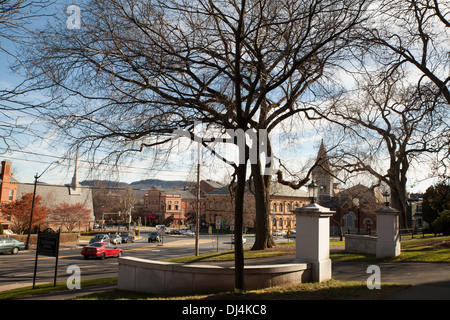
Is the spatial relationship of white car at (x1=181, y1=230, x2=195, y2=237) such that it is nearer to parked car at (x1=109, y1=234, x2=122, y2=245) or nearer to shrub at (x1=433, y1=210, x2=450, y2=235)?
parked car at (x1=109, y1=234, x2=122, y2=245)

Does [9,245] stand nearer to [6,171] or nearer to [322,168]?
[6,171]

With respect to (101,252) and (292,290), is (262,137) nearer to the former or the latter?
(292,290)

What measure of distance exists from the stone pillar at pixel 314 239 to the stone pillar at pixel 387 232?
248 inches

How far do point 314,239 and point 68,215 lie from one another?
55745mm

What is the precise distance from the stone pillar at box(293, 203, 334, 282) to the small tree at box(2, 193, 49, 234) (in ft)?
150

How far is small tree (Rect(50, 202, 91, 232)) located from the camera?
56.2m

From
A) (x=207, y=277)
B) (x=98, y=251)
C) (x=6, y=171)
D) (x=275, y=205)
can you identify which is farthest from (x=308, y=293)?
(x=275, y=205)

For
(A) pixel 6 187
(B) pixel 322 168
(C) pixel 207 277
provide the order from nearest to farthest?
(C) pixel 207 277 → (B) pixel 322 168 → (A) pixel 6 187

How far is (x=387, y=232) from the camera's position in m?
15.2

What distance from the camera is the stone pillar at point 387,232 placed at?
14.6 meters

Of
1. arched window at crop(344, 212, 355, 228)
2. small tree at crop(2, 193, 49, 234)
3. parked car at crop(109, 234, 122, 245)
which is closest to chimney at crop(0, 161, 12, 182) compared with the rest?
small tree at crop(2, 193, 49, 234)

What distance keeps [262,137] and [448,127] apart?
9.73m
